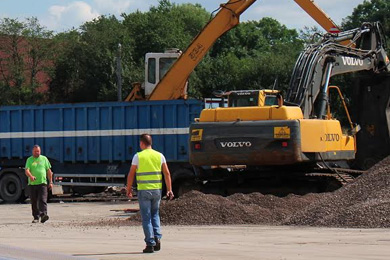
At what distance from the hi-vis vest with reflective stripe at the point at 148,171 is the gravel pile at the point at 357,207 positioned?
14.9ft

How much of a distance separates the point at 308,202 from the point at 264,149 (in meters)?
1.78

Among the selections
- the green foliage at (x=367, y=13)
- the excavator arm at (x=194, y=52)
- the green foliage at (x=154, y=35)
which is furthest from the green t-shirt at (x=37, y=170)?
the green foliage at (x=154, y=35)

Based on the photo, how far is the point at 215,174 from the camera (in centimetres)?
2411

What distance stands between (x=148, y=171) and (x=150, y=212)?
0.62 metres

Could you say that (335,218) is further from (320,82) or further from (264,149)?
(320,82)

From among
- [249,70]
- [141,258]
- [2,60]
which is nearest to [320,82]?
[141,258]

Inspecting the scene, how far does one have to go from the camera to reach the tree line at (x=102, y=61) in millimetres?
63219

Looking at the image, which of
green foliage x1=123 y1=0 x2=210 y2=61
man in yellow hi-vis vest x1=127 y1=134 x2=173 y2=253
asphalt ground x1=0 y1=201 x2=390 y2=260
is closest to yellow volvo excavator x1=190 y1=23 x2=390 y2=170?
asphalt ground x1=0 y1=201 x2=390 y2=260

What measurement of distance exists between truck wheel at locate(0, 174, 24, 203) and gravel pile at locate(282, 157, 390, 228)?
14.7m

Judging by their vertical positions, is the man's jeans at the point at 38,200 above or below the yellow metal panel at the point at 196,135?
below

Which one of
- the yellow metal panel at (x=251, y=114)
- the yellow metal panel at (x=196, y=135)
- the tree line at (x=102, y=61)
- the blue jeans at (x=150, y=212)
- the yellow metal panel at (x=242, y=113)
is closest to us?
the blue jeans at (x=150, y=212)

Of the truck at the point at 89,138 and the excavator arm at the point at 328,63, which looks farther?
the truck at the point at 89,138

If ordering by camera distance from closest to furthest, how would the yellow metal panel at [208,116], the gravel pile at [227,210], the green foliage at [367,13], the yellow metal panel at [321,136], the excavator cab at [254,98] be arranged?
the gravel pile at [227,210] < the yellow metal panel at [321,136] < the yellow metal panel at [208,116] < the excavator cab at [254,98] < the green foliage at [367,13]

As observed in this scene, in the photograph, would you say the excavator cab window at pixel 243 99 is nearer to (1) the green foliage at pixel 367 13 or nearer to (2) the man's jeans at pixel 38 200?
(2) the man's jeans at pixel 38 200
